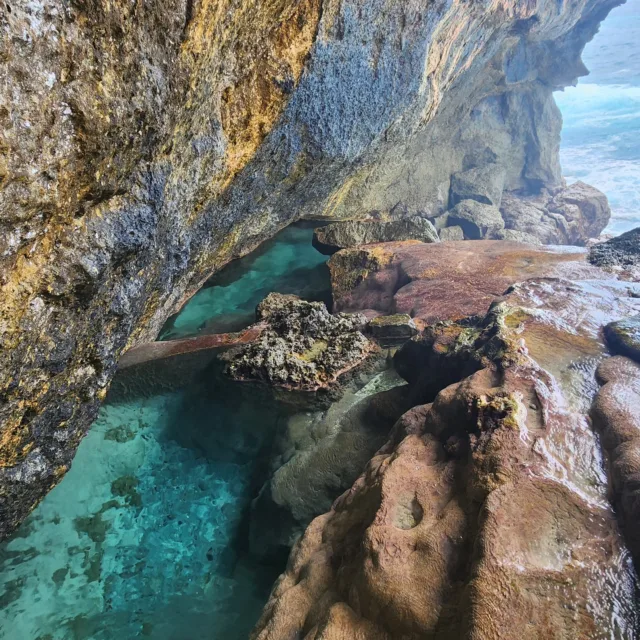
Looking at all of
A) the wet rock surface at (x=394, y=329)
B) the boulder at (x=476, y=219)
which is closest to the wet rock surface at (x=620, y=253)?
the wet rock surface at (x=394, y=329)

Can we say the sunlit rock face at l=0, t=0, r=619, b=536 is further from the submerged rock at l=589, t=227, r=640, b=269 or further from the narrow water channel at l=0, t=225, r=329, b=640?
the submerged rock at l=589, t=227, r=640, b=269

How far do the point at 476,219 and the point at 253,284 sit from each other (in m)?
8.00

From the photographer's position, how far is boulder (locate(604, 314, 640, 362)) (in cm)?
278

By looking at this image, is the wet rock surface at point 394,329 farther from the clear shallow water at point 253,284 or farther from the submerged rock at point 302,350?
the clear shallow water at point 253,284

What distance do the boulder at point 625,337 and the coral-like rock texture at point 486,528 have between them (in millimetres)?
104

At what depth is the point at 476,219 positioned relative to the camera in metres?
12.1

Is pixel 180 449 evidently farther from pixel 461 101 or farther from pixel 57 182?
pixel 461 101

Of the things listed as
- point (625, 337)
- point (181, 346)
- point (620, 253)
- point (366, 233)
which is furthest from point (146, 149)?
point (620, 253)

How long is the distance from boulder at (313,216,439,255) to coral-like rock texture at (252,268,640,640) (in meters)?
4.02

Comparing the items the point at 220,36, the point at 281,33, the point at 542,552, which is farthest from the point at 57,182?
the point at 281,33

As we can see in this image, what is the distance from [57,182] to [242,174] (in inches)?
92.8

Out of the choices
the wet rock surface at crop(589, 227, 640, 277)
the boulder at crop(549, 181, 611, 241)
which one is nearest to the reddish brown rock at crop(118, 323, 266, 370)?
the wet rock surface at crop(589, 227, 640, 277)

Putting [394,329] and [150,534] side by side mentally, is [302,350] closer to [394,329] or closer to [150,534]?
[394,329]

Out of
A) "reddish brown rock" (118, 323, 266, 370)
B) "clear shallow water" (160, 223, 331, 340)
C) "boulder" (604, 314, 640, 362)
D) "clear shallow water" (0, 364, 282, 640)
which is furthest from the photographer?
"clear shallow water" (160, 223, 331, 340)
